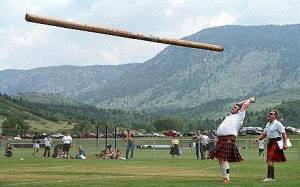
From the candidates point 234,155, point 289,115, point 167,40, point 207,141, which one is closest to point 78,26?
point 167,40

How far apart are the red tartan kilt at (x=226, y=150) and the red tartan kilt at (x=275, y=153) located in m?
0.77

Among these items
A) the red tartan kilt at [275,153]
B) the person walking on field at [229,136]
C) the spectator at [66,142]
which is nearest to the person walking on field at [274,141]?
the red tartan kilt at [275,153]

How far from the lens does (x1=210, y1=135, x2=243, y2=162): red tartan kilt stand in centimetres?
1466

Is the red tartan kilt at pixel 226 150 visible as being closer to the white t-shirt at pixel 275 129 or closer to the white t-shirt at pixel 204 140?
the white t-shirt at pixel 275 129

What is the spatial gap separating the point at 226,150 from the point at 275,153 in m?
1.09

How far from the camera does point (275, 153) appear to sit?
15047 millimetres

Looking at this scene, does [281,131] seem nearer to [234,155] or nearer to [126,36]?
[234,155]

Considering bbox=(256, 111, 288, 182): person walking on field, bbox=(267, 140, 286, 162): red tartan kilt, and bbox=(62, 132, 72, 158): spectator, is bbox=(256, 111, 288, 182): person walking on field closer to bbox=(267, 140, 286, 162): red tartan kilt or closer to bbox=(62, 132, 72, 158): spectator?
bbox=(267, 140, 286, 162): red tartan kilt

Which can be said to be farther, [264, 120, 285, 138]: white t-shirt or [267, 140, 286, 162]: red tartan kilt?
[267, 140, 286, 162]: red tartan kilt

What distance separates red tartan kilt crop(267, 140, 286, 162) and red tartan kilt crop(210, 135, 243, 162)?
2.53 ft

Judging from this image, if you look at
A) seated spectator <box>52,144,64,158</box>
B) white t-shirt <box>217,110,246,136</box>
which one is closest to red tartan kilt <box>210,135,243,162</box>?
white t-shirt <box>217,110,246,136</box>

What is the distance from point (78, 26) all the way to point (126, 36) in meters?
0.92

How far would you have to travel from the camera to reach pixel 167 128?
173000 mm

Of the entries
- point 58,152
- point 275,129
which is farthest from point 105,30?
point 58,152
